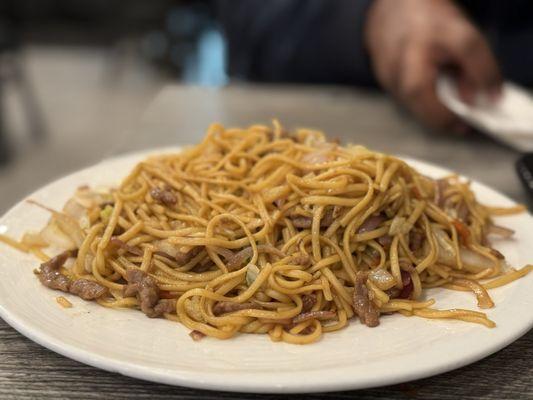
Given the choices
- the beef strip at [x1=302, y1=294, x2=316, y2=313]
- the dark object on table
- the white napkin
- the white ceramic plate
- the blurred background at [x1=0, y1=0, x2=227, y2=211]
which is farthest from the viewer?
the blurred background at [x1=0, y1=0, x2=227, y2=211]

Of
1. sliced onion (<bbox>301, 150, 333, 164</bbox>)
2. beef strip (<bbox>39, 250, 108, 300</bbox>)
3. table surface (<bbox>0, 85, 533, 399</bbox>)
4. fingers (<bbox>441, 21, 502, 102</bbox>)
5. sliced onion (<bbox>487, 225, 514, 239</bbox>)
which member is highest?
fingers (<bbox>441, 21, 502, 102</bbox>)

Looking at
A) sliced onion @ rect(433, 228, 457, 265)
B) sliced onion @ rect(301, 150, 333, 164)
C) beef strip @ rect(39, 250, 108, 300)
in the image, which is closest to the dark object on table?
sliced onion @ rect(433, 228, 457, 265)

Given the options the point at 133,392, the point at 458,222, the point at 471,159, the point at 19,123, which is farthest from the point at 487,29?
the point at 19,123

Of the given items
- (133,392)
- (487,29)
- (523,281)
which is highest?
(487,29)

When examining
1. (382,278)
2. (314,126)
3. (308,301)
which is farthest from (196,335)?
(314,126)

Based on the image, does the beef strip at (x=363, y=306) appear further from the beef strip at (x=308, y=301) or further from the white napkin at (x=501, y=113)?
the white napkin at (x=501, y=113)

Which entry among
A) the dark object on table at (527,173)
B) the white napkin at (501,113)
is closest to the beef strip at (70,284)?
the dark object on table at (527,173)

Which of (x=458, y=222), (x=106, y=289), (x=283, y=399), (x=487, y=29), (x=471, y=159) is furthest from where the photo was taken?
(x=487, y=29)

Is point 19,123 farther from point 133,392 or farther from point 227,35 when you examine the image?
point 133,392

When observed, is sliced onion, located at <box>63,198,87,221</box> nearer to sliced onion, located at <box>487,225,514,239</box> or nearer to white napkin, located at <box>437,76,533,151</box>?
sliced onion, located at <box>487,225,514,239</box>
